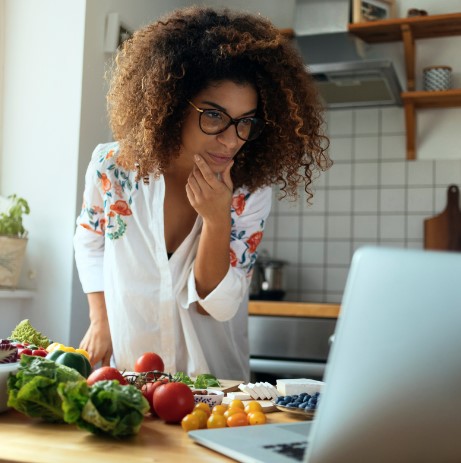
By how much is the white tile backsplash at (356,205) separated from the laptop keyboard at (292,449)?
2549mm

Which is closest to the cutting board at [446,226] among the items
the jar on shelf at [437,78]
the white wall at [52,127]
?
the jar on shelf at [437,78]

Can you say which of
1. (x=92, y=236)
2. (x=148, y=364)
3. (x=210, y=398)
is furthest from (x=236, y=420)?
(x=92, y=236)

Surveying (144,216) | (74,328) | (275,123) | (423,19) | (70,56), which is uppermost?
(423,19)

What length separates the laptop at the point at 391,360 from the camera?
1.82ft

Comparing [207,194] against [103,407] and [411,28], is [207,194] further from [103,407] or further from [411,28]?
[411,28]

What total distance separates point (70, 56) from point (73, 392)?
6.34 ft

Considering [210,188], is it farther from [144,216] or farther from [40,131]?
[40,131]

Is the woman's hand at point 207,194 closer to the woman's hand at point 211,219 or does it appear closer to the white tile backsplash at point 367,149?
the woman's hand at point 211,219

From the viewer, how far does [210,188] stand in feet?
4.96

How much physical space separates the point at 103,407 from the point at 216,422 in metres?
0.16

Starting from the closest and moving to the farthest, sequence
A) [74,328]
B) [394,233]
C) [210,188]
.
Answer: [210,188], [74,328], [394,233]

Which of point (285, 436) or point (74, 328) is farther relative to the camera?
point (74, 328)

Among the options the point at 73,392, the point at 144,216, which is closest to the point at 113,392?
the point at 73,392

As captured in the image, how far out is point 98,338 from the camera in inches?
64.4
